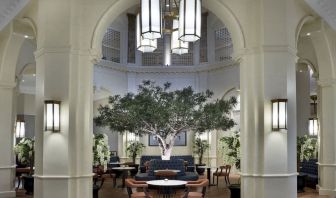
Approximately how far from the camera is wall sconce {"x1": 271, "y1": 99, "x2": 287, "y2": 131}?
784 cm

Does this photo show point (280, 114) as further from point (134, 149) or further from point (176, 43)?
point (134, 149)

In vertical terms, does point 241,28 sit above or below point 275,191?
above

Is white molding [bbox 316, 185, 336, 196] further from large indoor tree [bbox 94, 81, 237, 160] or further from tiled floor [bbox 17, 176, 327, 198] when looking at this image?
large indoor tree [bbox 94, 81, 237, 160]

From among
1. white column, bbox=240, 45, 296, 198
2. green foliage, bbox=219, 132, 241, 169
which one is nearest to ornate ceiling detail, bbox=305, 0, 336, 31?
white column, bbox=240, 45, 296, 198

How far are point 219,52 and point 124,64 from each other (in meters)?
4.60

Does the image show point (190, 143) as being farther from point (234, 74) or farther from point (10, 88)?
point (10, 88)

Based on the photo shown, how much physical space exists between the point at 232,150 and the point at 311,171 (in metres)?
6.06

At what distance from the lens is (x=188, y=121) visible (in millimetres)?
15141

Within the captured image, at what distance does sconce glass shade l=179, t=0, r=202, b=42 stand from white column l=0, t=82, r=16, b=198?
251 inches

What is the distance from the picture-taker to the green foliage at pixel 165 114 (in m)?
14.7

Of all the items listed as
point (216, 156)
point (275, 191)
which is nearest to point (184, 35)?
point (275, 191)

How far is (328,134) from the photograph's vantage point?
37.3 feet

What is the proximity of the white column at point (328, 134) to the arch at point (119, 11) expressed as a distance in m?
3.81

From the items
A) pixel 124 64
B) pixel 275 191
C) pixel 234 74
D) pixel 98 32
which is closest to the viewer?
pixel 275 191
